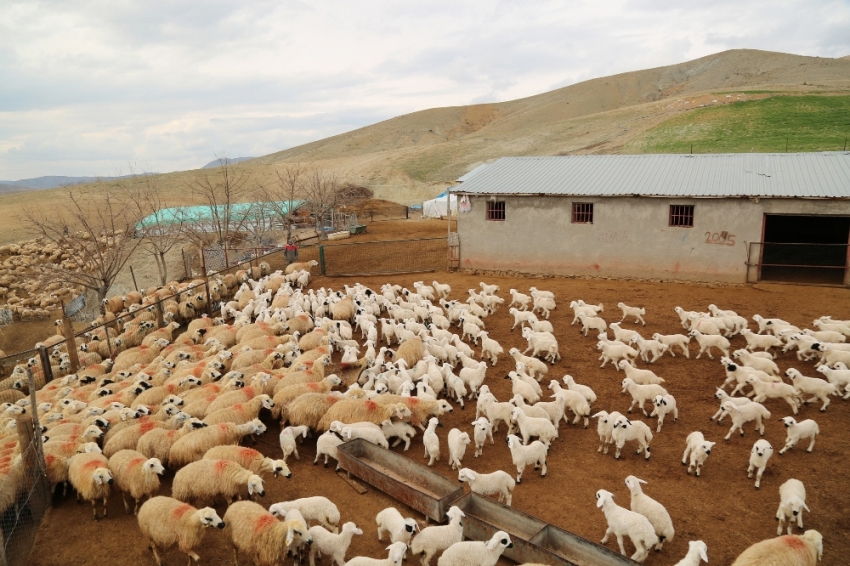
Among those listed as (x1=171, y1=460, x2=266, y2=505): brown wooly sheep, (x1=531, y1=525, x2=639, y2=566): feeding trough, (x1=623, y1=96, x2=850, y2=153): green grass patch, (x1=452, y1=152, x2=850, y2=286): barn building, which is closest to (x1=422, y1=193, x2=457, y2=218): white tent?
(x1=623, y1=96, x2=850, y2=153): green grass patch

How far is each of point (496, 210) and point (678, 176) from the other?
750 cm

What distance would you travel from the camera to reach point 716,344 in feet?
40.7

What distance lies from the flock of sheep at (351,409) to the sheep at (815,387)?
1.2 inches

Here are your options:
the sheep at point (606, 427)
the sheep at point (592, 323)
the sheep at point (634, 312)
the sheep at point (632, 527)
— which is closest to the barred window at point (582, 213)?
the sheep at point (634, 312)

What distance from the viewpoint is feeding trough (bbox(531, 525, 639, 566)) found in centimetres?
572

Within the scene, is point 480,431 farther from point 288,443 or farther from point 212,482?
point 212,482

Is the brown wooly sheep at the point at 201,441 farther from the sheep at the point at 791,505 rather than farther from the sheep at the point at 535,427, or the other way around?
the sheep at the point at 791,505

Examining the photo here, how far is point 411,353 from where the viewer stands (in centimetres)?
1252

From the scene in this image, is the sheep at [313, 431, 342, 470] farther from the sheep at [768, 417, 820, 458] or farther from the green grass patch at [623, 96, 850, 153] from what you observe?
the green grass patch at [623, 96, 850, 153]

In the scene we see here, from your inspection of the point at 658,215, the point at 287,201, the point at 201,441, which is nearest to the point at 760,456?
the point at 201,441

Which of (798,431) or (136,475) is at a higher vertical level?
(136,475)

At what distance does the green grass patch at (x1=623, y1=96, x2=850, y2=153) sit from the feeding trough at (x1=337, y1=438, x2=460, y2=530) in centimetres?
3996

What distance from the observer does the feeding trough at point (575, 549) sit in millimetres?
5719

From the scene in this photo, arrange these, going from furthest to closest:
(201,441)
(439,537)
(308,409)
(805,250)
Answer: (805,250) → (308,409) → (201,441) → (439,537)
